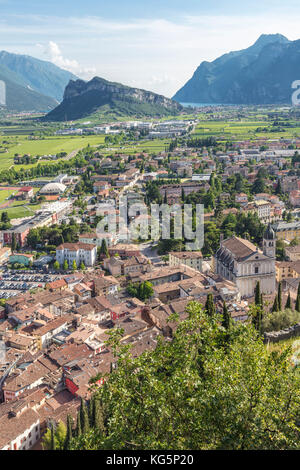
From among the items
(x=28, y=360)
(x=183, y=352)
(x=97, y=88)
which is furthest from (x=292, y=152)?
(x=97, y=88)

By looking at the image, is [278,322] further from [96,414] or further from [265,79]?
[265,79]

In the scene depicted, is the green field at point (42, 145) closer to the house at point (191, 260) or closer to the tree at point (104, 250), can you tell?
Answer: the tree at point (104, 250)

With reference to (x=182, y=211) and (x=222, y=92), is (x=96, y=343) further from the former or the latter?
(x=222, y=92)

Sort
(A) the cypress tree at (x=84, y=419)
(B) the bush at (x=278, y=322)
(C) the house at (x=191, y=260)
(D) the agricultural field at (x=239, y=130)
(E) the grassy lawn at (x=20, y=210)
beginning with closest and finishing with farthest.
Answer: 1. (A) the cypress tree at (x=84, y=419)
2. (B) the bush at (x=278, y=322)
3. (C) the house at (x=191, y=260)
4. (E) the grassy lawn at (x=20, y=210)
5. (D) the agricultural field at (x=239, y=130)

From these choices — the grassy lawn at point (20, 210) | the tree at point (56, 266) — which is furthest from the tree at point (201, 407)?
the grassy lawn at point (20, 210)

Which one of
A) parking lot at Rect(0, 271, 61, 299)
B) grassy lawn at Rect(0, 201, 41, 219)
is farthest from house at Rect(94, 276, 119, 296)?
grassy lawn at Rect(0, 201, 41, 219)

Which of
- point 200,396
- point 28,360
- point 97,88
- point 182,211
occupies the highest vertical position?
point 97,88

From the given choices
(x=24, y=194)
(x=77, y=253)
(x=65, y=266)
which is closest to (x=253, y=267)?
(x=77, y=253)
